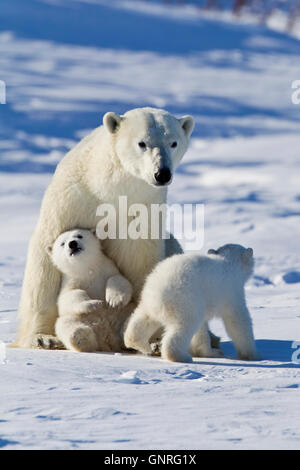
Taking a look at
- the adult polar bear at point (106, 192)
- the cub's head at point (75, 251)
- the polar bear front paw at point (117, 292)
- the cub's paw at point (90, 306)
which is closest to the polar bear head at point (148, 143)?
the adult polar bear at point (106, 192)

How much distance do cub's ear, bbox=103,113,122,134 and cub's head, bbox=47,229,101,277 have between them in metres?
0.60

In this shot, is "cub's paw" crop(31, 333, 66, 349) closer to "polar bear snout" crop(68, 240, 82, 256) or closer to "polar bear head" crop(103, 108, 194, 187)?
"polar bear snout" crop(68, 240, 82, 256)

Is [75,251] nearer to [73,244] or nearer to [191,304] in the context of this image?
[73,244]

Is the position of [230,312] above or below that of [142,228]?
below

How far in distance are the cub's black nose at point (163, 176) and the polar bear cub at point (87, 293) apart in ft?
1.91

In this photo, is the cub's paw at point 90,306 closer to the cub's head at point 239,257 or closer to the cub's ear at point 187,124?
the cub's head at point 239,257

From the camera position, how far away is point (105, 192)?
4.95 meters

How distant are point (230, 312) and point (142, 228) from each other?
0.79 m

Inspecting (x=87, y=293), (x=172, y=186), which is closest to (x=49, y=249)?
(x=87, y=293)

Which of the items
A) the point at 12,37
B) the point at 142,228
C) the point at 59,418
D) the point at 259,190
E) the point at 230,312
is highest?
the point at 12,37

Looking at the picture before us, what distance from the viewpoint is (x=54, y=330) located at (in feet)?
17.1

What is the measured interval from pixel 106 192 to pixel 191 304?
96cm

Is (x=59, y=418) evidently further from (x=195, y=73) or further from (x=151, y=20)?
(x=151, y=20)
